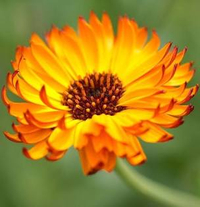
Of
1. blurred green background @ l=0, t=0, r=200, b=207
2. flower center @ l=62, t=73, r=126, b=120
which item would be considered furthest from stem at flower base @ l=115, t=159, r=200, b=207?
blurred green background @ l=0, t=0, r=200, b=207

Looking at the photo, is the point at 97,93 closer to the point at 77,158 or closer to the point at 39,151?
the point at 39,151

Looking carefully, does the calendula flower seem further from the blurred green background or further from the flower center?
the blurred green background

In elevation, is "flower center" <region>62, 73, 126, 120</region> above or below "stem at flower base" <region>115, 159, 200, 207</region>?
above

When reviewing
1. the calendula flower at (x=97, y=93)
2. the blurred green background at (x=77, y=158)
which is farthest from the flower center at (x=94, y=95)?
the blurred green background at (x=77, y=158)

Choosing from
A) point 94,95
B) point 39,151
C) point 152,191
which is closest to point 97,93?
point 94,95

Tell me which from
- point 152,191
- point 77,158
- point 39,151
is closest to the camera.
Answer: point 39,151

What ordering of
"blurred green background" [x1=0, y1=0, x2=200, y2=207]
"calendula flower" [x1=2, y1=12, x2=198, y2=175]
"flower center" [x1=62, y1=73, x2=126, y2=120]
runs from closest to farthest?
"calendula flower" [x1=2, y1=12, x2=198, y2=175] < "flower center" [x1=62, y1=73, x2=126, y2=120] < "blurred green background" [x1=0, y1=0, x2=200, y2=207]

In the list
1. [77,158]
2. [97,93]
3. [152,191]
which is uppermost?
[97,93]
